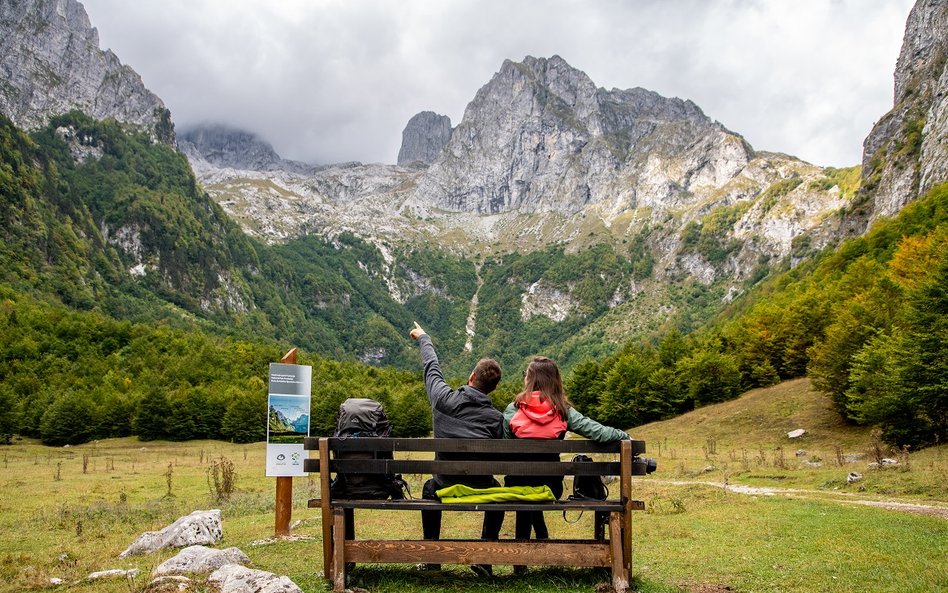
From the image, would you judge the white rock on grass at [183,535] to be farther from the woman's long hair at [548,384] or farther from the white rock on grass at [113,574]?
the woman's long hair at [548,384]

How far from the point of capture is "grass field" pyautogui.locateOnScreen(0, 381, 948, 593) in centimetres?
771

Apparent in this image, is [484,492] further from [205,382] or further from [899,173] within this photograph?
[899,173]

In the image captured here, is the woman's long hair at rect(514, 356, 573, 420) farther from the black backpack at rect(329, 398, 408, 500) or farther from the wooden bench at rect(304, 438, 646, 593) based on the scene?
the black backpack at rect(329, 398, 408, 500)

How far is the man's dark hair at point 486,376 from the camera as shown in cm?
788

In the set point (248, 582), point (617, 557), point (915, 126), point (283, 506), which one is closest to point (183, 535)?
point (283, 506)

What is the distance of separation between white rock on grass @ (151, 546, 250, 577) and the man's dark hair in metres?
4.17

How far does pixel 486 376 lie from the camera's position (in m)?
7.90

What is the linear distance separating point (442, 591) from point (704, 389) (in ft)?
208

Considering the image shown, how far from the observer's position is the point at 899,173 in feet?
345

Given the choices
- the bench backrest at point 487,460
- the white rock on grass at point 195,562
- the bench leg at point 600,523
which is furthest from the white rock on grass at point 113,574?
the bench leg at point 600,523

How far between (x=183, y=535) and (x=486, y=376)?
6.94 m

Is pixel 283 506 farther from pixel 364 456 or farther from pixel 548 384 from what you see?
pixel 548 384

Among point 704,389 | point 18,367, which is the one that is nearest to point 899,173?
point 704,389

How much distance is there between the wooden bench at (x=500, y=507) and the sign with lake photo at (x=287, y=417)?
4.36 m
